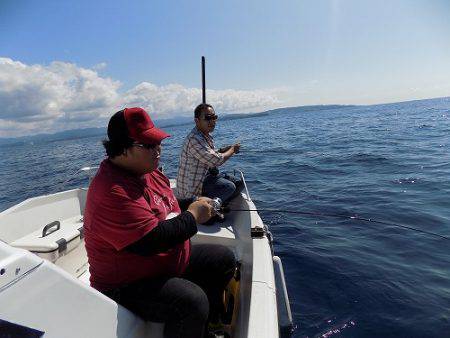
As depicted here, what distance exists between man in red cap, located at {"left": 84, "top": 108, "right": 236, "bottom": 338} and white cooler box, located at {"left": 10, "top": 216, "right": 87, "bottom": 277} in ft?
6.21

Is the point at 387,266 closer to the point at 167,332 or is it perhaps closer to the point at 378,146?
the point at 167,332

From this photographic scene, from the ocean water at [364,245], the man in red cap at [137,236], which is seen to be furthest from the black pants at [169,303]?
the ocean water at [364,245]

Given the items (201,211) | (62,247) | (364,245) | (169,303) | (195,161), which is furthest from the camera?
(364,245)

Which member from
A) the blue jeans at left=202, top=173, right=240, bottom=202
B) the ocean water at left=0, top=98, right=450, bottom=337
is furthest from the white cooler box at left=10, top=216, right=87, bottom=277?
the ocean water at left=0, top=98, right=450, bottom=337

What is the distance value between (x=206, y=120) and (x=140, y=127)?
9.51 ft

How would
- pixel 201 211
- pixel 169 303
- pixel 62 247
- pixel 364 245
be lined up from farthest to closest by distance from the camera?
pixel 364 245 < pixel 62 247 < pixel 201 211 < pixel 169 303

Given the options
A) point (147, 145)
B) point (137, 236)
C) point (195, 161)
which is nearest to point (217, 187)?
point (195, 161)

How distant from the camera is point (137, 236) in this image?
1.92 metres

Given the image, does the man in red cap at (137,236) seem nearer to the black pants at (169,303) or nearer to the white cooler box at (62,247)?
the black pants at (169,303)

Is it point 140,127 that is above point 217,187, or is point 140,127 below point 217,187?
above

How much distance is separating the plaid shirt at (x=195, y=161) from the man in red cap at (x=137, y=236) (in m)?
2.52

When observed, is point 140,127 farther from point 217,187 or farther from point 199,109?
point 217,187

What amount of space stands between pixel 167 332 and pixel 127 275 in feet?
1.50

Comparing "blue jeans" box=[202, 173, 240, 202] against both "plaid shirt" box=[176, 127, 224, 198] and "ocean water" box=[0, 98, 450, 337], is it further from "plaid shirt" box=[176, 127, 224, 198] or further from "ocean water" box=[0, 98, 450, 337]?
"ocean water" box=[0, 98, 450, 337]
